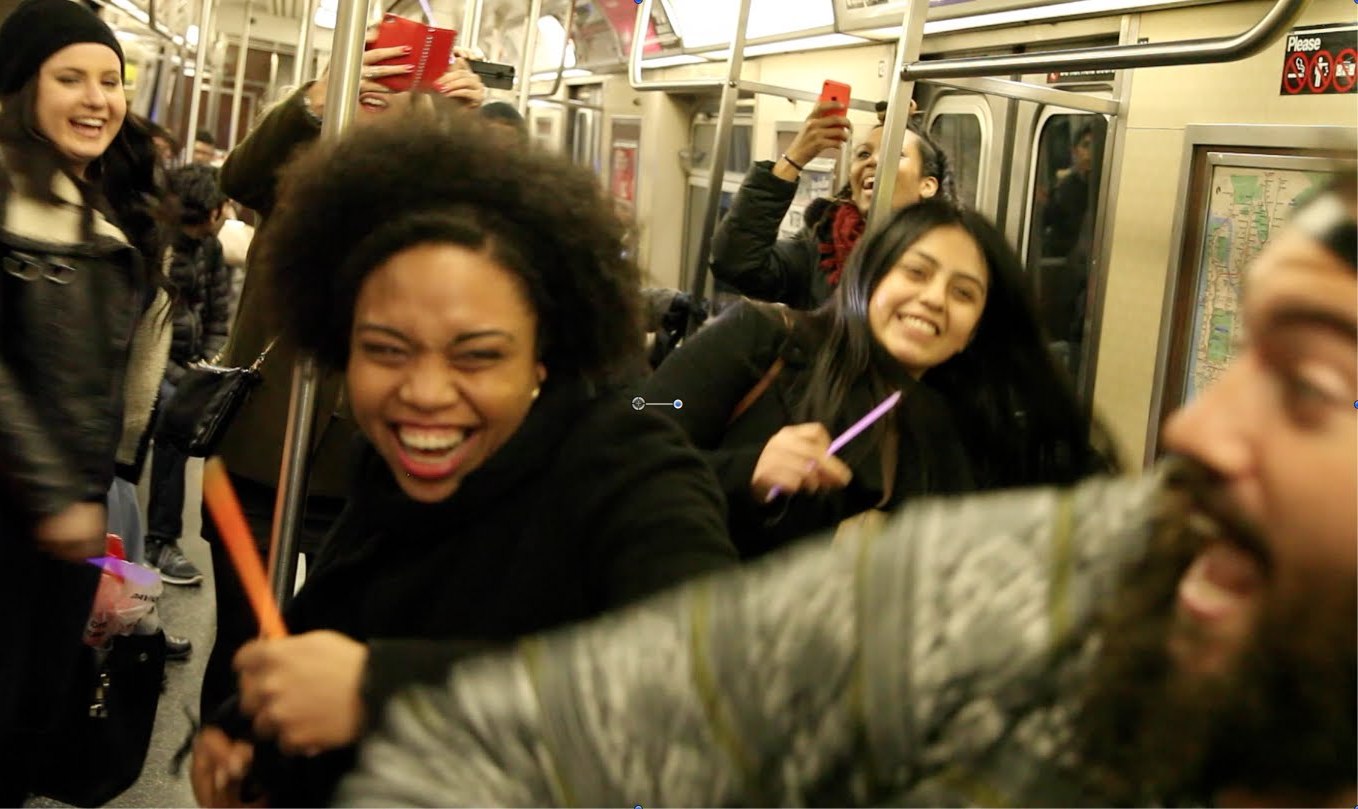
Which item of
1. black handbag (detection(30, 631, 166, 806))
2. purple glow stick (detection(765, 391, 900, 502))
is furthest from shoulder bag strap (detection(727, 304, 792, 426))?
black handbag (detection(30, 631, 166, 806))

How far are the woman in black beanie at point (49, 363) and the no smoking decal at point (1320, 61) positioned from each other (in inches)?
101

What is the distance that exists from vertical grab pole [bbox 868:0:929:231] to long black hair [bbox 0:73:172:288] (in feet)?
4.72

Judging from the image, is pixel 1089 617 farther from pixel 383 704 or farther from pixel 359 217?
pixel 359 217

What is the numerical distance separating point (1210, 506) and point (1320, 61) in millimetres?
2740

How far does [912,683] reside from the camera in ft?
1.85

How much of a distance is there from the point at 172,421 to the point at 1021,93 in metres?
2.24

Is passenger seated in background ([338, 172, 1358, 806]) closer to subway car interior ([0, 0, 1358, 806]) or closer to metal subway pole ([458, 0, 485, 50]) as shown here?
subway car interior ([0, 0, 1358, 806])

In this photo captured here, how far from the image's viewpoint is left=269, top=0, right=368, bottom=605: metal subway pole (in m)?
1.66

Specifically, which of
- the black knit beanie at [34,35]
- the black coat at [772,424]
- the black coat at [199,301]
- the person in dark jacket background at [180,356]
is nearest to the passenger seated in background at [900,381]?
the black coat at [772,424]

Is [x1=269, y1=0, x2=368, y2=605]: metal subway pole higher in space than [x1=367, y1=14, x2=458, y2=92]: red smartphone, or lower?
lower

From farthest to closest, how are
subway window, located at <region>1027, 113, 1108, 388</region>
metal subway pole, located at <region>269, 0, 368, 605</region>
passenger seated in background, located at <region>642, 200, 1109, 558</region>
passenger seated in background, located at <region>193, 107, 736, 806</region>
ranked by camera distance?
subway window, located at <region>1027, 113, 1108, 388</region>
passenger seated in background, located at <region>642, 200, 1109, 558</region>
metal subway pole, located at <region>269, 0, 368, 605</region>
passenger seated in background, located at <region>193, 107, 736, 806</region>

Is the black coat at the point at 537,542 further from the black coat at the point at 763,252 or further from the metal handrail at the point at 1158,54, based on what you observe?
the black coat at the point at 763,252

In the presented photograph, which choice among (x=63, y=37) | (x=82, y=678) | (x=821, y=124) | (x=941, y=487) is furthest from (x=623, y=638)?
(x=821, y=124)

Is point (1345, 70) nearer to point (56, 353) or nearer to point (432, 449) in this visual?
point (432, 449)
